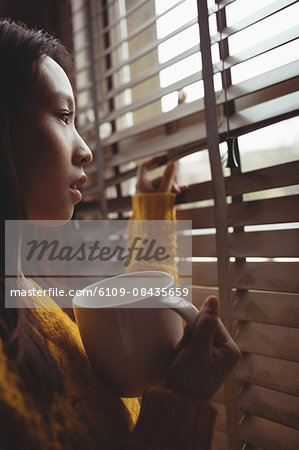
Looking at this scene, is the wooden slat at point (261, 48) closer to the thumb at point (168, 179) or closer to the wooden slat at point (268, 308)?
the thumb at point (168, 179)

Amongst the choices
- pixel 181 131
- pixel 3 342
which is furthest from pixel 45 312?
pixel 181 131

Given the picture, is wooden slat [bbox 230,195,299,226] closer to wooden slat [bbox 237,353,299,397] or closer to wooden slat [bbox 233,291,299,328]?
wooden slat [bbox 233,291,299,328]

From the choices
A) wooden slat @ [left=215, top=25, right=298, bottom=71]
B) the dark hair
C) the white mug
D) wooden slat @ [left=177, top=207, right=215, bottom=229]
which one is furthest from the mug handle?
wooden slat @ [left=215, top=25, right=298, bottom=71]

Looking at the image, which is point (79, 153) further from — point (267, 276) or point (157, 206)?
point (267, 276)

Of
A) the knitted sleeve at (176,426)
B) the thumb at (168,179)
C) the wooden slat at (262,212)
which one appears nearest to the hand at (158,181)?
the thumb at (168,179)

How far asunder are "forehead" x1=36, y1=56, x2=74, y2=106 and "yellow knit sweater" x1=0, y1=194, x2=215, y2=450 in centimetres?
37

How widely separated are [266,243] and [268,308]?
0.36ft

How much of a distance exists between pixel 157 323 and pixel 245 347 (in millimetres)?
251

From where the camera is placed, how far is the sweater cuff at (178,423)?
1.42 ft

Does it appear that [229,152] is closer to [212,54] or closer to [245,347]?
[212,54]

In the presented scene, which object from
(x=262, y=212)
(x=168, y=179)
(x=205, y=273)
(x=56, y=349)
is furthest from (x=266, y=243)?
(x=56, y=349)

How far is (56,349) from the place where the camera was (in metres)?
0.53

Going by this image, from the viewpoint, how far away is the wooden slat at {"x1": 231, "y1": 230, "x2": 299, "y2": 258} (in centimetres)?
59

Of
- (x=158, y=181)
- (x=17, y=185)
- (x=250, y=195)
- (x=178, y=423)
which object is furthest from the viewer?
(x=158, y=181)
